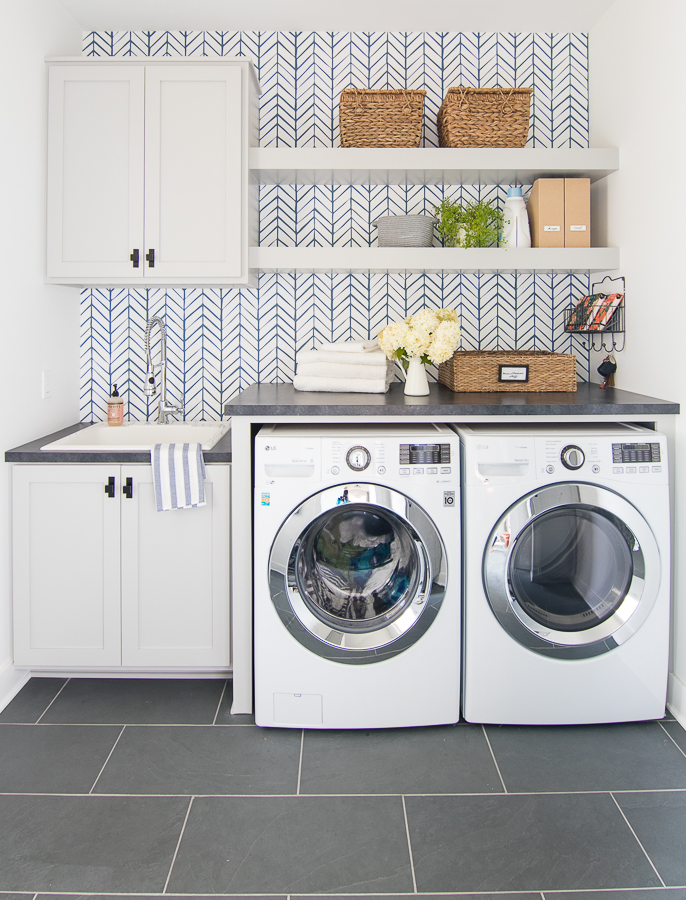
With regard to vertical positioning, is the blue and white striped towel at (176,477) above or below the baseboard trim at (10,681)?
above

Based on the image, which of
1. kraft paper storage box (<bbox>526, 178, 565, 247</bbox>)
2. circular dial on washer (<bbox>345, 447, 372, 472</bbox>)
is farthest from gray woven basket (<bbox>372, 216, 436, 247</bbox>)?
circular dial on washer (<bbox>345, 447, 372, 472</bbox>)

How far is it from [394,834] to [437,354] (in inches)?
56.4

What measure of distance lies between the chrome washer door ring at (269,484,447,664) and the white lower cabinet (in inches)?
13.1

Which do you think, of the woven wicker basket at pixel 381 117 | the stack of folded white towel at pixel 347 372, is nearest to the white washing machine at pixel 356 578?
the stack of folded white towel at pixel 347 372

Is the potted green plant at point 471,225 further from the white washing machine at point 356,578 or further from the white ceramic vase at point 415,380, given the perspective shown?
the white washing machine at point 356,578

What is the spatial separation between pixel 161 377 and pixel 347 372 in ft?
3.05

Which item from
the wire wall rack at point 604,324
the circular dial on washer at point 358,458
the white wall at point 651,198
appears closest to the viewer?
the circular dial on washer at point 358,458

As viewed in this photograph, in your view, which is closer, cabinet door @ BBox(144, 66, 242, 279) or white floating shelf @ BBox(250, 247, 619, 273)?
cabinet door @ BBox(144, 66, 242, 279)

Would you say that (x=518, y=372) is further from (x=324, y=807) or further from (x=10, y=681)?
(x=10, y=681)

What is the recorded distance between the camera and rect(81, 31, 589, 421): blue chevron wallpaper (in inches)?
116

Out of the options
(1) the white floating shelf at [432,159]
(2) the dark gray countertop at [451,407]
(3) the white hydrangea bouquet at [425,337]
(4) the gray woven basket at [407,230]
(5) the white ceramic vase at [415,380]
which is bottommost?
(2) the dark gray countertop at [451,407]

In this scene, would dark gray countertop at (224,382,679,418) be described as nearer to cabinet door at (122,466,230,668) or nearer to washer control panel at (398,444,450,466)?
washer control panel at (398,444,450,466)

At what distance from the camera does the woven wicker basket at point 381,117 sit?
8.64ft

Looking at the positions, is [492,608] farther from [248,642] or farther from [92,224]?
[92,224]
